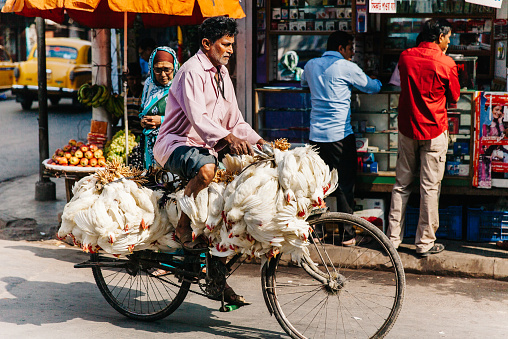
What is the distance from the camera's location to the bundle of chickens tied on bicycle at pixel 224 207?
3.89 metres

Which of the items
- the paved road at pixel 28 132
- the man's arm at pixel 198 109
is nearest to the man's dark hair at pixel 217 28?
the man's arm at pixel 198 109

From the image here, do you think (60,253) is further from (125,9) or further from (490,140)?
(490,140)

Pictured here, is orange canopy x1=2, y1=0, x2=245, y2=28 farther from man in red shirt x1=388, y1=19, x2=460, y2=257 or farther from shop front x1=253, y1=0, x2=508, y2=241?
man in red shirt x1=388, y1=19, x2=460, y2=257

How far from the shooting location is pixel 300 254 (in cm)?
398

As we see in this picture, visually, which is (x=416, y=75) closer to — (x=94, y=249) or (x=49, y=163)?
(x=94, y=249)

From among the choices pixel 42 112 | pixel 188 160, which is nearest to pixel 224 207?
pixel 188 160

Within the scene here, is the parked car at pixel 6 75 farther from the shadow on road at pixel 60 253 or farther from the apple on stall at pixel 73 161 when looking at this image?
the shadow on road at pixel 60 253

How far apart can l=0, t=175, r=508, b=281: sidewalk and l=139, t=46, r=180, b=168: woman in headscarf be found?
1944mm

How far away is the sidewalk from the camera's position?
5.85 metres

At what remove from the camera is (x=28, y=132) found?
561 inches

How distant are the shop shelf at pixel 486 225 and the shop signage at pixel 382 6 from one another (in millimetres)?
2083

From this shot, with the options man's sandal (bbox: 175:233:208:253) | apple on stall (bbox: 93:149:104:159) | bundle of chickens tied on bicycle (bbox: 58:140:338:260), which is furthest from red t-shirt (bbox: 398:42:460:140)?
apple on stall (bbox: 93:149:104:159)

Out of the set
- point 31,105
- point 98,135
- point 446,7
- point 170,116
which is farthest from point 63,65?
point 170,116

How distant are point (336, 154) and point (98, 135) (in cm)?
281
